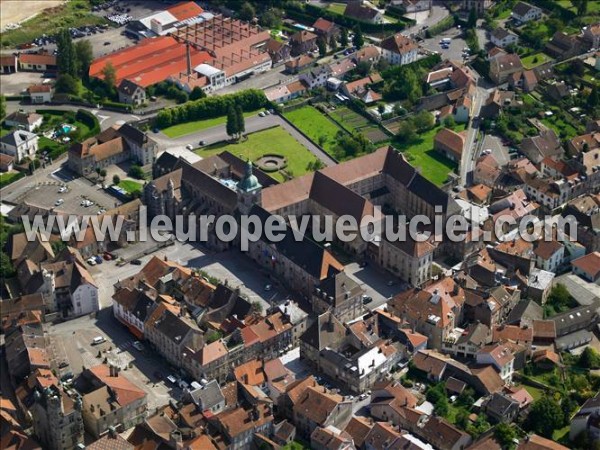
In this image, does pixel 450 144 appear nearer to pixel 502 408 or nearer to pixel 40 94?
pixel 502 408

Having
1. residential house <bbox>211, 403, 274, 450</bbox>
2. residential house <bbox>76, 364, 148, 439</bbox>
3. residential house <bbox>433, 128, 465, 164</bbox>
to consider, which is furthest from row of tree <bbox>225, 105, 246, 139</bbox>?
residential house <bbox>211, 403, 274, 450</bbox>

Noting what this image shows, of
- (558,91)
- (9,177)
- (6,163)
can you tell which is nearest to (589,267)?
(558,91)

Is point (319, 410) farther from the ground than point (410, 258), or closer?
farther from the ground

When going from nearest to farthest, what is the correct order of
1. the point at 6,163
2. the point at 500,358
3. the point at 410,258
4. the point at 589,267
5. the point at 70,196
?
the point at 500,358, the point at 410,258, the point at 589,267, the point at 70,196, the point at 6,163

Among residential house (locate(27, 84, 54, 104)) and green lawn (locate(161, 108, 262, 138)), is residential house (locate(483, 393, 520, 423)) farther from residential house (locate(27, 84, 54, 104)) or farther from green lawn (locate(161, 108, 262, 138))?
residential house (locate(27, 84, 54, 104))

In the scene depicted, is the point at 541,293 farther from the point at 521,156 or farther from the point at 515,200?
the point at 521,156

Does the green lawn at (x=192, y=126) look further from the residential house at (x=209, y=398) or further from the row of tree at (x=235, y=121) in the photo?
the residential house at (x=209, y=398)

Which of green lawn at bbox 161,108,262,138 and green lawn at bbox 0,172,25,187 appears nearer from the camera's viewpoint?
green lawn at bbox 0,172,25,187
